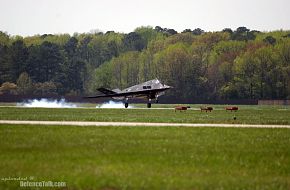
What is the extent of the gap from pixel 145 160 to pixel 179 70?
410 ft

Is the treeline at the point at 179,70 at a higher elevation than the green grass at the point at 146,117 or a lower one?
higher

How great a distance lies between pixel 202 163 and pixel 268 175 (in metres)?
2.14

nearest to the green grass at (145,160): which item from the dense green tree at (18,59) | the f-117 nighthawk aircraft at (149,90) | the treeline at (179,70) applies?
the f-117 nighthawk aircraft at (149,90)

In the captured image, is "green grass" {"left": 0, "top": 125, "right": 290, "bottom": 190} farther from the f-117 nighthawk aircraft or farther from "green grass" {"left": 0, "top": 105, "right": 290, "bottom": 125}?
the f-117 nighthawk aircraft

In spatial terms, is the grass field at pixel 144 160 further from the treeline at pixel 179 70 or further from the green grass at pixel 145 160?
the treeline at pixel 179 70

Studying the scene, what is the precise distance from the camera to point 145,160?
15945mm

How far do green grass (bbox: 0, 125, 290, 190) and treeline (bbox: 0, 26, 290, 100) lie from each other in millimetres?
103979

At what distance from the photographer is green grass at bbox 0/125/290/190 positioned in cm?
1328

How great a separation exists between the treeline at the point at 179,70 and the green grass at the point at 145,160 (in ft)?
341

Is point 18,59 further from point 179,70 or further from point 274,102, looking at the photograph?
point 274,102

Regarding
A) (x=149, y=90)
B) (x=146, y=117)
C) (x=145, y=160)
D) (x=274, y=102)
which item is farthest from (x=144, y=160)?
(x=274, y=102)

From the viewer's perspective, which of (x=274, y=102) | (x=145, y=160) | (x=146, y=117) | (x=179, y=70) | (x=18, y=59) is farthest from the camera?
(x=18, y=59)

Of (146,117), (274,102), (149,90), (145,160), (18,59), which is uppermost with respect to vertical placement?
(18,59)

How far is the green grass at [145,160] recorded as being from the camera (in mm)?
13281
